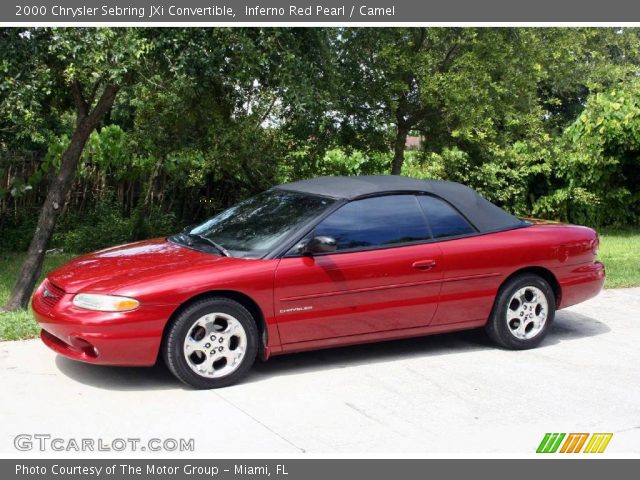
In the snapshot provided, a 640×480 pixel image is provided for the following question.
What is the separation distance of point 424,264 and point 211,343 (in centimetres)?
185

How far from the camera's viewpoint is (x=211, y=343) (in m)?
5.98

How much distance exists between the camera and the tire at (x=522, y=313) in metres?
7.21

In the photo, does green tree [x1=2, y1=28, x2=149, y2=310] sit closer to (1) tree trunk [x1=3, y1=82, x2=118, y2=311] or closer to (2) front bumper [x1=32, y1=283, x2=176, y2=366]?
(1) tree trunk [x1=3, y1=82, x2=118, y2=311]

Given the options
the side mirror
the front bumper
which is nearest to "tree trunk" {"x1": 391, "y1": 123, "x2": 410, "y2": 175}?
the side mirror

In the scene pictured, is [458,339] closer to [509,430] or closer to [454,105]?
[509,430]

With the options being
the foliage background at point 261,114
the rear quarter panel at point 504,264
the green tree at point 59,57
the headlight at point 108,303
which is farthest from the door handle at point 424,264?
the green tree at point 59,57

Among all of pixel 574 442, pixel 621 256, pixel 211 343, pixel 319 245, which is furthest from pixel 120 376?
pixel 621 256

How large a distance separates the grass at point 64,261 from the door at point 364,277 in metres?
2.51

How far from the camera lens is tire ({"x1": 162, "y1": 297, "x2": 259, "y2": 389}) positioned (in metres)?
5.89

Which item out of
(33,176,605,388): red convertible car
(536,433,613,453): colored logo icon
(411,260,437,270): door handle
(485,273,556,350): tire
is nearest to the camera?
(536,433,613,453): colored logo icon

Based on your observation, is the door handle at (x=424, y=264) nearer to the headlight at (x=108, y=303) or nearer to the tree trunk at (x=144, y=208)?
the headlight at (x=108, y=303)

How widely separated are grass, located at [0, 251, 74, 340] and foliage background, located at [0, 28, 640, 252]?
1.60ft

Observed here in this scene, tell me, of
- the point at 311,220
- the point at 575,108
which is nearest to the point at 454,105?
the point at 311,220

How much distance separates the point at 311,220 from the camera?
6.58 metres
